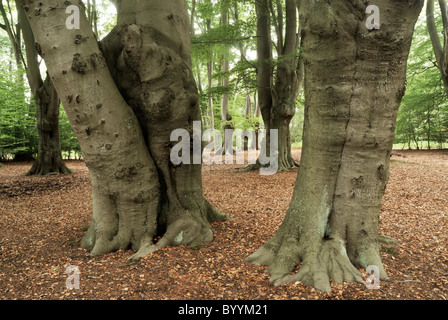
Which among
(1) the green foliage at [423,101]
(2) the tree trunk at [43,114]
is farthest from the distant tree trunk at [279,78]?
(1) the green foliage at [423,101]

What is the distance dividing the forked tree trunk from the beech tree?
4.51 feet

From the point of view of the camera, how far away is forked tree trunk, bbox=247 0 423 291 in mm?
2453

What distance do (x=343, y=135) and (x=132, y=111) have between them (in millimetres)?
2347

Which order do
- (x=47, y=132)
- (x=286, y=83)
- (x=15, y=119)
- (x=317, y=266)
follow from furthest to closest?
(x=15, y=119), (x=47, y=132), (x=286, y=83), (x=317, y=266)

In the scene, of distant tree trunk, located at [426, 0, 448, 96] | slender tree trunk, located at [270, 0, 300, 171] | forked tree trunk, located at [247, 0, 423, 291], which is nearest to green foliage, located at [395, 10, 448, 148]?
distant tree trunk, located at [426, 0, 448, 96]

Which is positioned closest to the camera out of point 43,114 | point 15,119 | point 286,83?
point 286,83

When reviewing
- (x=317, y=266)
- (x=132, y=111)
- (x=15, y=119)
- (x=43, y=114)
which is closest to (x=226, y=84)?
(x=43, y=114)

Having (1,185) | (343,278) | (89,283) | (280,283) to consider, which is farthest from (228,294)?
(1,185)

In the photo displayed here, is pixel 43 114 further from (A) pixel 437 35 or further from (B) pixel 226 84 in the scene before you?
(A) pixel 437 35

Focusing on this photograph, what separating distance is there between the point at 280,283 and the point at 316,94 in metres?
1.77

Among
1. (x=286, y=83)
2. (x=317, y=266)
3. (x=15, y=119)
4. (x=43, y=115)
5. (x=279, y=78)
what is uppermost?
(x=279, y=78)

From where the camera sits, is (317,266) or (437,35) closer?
(317,266)

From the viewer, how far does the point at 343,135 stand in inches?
103

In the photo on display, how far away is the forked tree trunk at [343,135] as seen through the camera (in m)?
2.45
